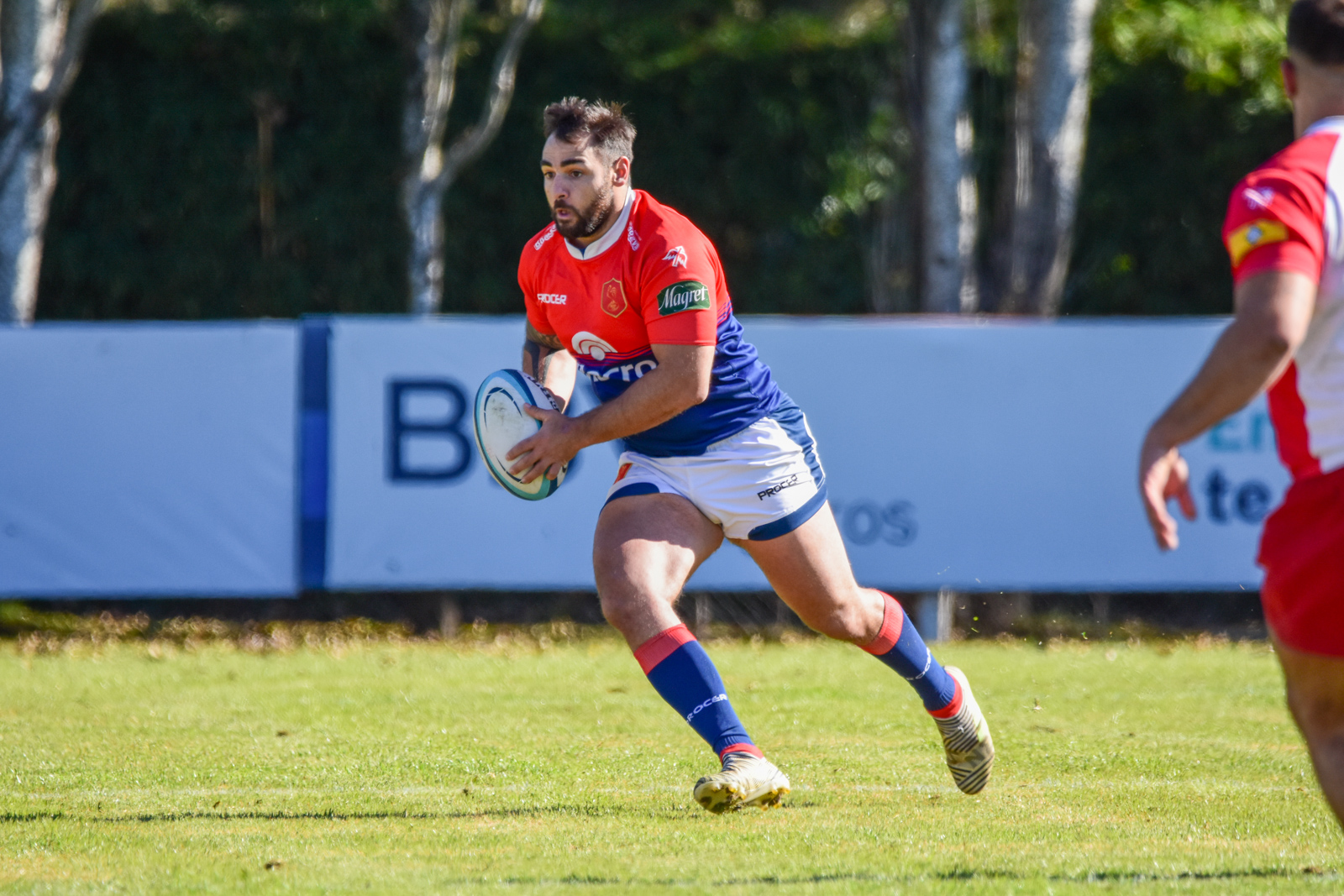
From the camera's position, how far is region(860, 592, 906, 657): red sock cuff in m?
4.91

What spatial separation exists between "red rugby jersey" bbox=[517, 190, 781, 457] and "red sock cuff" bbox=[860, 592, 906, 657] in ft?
2.39

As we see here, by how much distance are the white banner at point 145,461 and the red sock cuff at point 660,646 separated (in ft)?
17.0

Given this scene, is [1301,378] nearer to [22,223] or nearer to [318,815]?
[318,815]

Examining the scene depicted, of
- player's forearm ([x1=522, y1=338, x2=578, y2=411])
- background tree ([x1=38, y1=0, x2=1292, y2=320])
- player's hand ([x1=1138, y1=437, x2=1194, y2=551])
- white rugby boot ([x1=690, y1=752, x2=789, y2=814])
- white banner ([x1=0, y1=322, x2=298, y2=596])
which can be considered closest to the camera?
player's hand ([x1=1138, y1=437, x2=1194, y2=551])

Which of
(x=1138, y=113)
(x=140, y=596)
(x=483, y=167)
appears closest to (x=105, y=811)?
(x=140, y=596)

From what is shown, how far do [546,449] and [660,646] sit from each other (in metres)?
0.65

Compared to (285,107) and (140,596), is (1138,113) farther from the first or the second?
(140,596)

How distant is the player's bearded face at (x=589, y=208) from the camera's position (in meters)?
4.60

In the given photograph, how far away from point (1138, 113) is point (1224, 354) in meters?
10.6

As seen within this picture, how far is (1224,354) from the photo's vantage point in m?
2.78

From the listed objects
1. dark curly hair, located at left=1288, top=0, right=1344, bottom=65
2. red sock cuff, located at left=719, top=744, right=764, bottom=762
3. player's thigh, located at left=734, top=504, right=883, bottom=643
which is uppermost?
dark curly hair, located at left=1288, top=0, right=1344, bottom=65

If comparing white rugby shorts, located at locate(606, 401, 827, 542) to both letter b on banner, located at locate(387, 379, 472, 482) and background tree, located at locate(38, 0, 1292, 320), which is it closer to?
letter b on banner, located at locate(387, 379, 472, 482)

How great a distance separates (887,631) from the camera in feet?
16.1

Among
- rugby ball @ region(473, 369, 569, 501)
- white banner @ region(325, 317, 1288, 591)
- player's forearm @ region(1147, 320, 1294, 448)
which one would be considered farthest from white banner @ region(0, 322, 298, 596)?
player's forearm @ region(1147, 320, 1294, 448)
